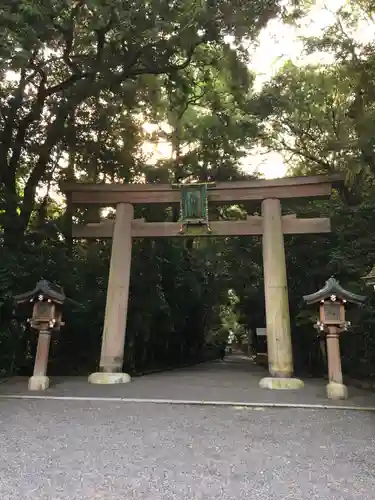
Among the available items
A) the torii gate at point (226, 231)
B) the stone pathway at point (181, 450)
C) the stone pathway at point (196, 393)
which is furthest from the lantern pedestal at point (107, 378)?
the stone pathway at point (181, 450)

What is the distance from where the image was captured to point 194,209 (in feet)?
33.3

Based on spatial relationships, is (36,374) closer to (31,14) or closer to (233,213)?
(31,14)

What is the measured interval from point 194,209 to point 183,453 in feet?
22.0

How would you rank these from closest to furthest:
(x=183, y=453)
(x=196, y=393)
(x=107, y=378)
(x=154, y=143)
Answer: (x=183, y=453), (x=196, y=393), (x=107, y=378), (x=154, y=143)

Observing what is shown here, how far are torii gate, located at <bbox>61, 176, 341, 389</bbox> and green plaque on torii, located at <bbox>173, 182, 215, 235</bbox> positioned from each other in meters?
0.18

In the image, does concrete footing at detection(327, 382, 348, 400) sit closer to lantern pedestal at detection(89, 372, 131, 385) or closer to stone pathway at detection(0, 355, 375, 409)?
stone pathway at detection(0, 355, 375, 409)

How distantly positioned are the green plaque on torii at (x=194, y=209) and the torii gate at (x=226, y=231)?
0.18 m

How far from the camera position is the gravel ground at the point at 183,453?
10.8ft

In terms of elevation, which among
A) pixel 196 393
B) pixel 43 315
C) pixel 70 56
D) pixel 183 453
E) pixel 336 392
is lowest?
pixel 183 453

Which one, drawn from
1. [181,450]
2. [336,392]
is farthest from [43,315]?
[336,392]

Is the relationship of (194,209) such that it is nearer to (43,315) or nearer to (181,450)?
(43,315)

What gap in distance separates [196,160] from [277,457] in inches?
555

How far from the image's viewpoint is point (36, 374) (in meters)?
8.00

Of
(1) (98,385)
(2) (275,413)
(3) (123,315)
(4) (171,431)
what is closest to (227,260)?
(3) (123,315)
